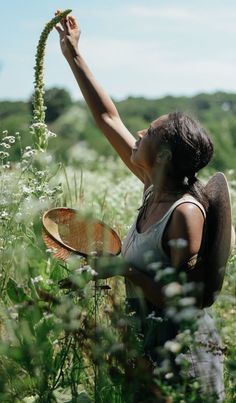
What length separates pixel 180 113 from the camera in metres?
3.39

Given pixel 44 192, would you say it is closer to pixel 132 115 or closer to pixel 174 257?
pixel 174 257

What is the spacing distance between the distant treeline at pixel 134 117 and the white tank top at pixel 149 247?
486 mm

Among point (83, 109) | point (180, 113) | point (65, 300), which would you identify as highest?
point (180, 113)

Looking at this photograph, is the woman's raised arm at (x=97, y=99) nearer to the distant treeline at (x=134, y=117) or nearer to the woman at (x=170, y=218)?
the distant treeline at (x=134, y=117)

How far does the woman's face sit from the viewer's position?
3.34 meters

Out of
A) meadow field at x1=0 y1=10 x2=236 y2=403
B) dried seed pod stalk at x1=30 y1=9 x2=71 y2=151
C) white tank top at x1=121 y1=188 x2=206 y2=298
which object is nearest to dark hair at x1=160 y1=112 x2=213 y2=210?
white tank top at x1=121 y1=188 x2=206 y2=298

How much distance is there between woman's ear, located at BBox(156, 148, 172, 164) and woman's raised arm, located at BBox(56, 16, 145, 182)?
2.79 feet

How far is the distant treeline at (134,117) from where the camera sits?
2.49 meters

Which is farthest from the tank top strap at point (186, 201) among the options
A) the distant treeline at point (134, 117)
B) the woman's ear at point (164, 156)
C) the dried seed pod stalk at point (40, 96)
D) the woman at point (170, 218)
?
the dried seed pod stalk at point (40, 96)

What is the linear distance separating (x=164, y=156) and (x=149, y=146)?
4.9 inches

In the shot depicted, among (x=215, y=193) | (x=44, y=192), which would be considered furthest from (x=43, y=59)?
(x=215, y=193)

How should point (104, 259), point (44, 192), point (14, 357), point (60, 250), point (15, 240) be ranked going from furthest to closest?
point (44, 192)
point (15, 240)
point (60, 250)
point (14, 357)
point (104, 259)

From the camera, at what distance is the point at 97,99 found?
4371 mm

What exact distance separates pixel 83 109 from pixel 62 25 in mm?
2176
